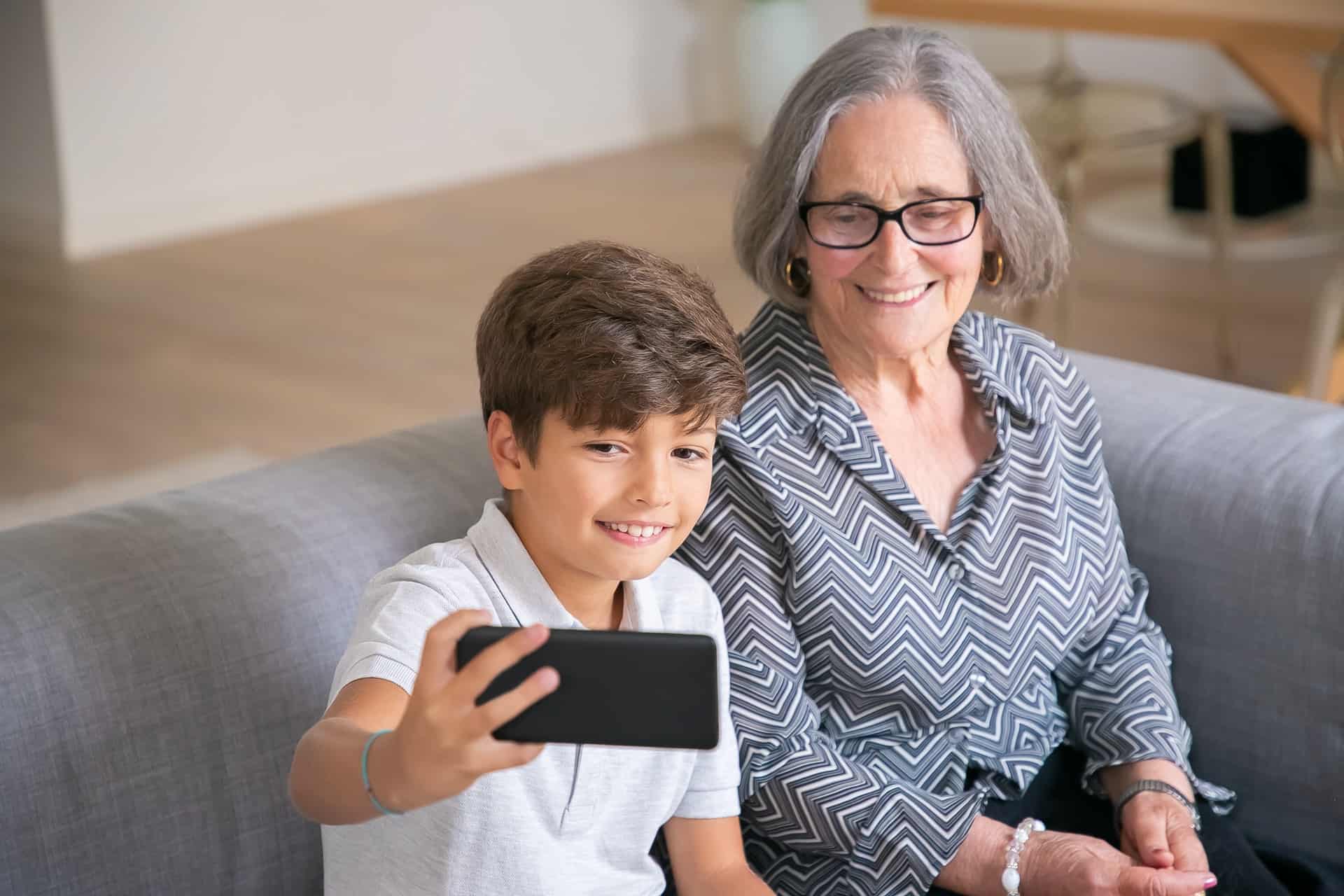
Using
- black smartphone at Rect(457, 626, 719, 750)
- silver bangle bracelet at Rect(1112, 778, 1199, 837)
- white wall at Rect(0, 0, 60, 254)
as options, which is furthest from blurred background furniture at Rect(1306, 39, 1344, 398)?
white wall at Rect(0, 0, 60, 254)

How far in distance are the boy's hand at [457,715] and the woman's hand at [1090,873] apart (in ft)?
2.21

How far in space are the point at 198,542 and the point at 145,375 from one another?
2.72 meters

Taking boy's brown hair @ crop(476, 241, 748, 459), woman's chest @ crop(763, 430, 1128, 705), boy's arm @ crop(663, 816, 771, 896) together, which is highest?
boy's brown hair @ crop(476, 241, 748, 459)

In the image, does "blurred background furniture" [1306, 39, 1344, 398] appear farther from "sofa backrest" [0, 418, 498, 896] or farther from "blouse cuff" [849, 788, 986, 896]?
"sofa backrest" [0, 418, 498, 896]

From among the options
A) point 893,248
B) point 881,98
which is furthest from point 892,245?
point 881,98

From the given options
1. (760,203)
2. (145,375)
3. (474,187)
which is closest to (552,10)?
(474,187)

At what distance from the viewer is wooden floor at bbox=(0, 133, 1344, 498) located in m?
3.67

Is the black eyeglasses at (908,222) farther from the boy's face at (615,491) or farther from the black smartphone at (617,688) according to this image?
the black smartphone at (617,688)

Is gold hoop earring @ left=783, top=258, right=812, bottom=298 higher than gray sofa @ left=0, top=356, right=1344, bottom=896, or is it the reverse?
gold hoop earring @ left=783, top=258, right=812, bottom=298

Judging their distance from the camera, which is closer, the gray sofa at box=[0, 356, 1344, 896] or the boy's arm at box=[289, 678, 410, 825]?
the boy's arm at box=[289, 678, 410, 825]

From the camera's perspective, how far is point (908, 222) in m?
1.46

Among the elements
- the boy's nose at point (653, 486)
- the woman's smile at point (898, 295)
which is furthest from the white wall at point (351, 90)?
the boy's nose at point (653, 486)

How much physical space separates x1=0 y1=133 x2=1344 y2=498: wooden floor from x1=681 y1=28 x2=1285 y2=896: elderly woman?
2181 millimetres

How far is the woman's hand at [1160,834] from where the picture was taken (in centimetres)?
143
